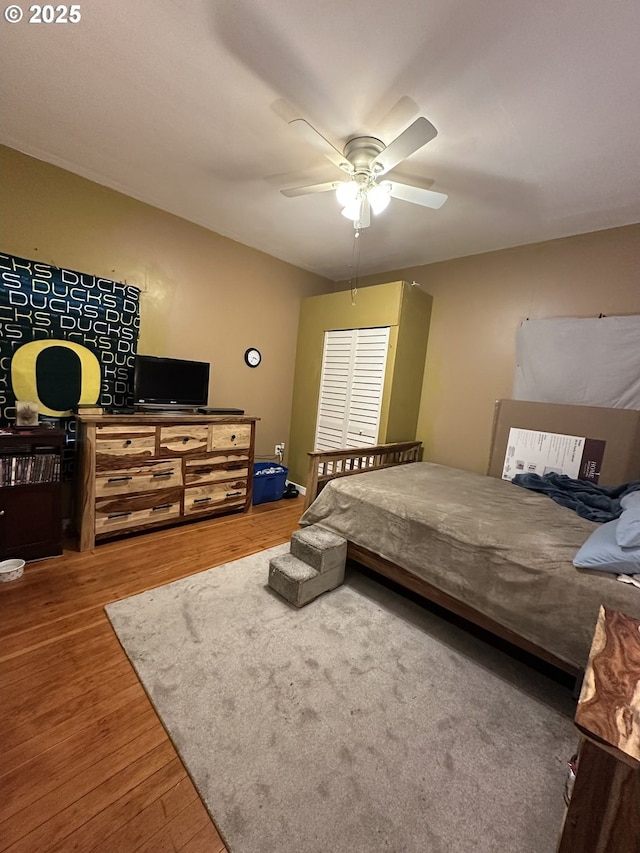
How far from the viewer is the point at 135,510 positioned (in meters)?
2.57

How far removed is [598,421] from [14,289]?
4.23m

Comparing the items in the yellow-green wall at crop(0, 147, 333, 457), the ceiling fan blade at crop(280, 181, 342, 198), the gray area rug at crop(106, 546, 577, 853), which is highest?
the ceiling fan blade at crop(280, 181, 342, 198)

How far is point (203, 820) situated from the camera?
1005 millimetres

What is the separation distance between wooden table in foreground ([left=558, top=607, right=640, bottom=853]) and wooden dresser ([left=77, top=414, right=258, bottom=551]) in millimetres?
2695

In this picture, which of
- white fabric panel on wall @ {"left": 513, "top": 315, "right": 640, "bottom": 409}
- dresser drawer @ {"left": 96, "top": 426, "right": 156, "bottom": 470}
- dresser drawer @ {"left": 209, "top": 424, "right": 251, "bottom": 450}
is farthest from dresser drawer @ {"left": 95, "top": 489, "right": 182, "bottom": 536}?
white fabric panel on wall @ {"left": 513, "top": 315, "right": 640, "bottom": 409}

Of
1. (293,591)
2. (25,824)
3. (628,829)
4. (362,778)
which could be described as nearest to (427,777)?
(362,778)

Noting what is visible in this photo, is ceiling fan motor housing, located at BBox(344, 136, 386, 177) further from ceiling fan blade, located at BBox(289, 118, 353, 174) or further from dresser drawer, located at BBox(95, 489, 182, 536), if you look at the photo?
dresser drawer, located at BBox(95, 489, 182, 536)

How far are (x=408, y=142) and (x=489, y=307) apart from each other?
6.54ft

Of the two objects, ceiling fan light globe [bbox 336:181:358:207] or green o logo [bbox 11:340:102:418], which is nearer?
ceiling fan light globe [bbox 336:181:358:207]

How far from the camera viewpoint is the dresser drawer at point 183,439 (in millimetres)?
2682

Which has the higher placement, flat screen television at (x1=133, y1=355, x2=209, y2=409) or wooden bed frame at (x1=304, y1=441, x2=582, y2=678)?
flat screen television at (x1=133, y1=355, x2=209, y2=409)

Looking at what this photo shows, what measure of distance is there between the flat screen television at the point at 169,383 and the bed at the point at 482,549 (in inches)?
53.1

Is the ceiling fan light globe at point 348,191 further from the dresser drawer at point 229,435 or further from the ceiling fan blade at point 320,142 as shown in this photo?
the dresser drawer at point 229,435

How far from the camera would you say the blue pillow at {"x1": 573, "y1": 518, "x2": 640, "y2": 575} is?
1.31 metres
